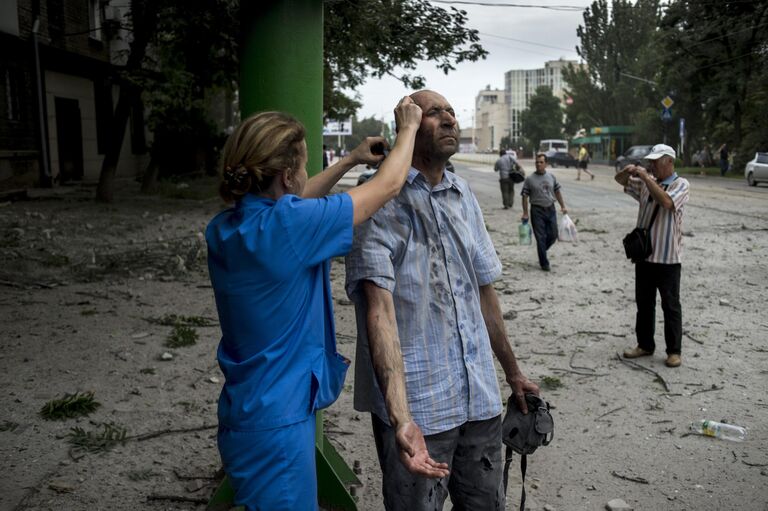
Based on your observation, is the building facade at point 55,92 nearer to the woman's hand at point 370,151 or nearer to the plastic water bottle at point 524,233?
the plastic water bottle at point 524,233

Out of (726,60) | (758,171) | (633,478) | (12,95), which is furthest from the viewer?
(726,60)

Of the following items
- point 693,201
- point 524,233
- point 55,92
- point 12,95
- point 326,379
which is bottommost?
point 693,201

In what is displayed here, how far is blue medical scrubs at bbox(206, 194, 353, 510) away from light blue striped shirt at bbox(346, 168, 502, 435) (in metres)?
0.33

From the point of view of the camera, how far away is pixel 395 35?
12930mm

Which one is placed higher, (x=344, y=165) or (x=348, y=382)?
(x=344, y=165)

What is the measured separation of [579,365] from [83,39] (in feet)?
78.1

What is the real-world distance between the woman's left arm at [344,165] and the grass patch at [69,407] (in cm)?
316

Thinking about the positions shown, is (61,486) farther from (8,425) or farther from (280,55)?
(280,55)

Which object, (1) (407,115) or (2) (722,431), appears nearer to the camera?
(1) (407,115)

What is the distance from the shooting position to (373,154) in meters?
2.69

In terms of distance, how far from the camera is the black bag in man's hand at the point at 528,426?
298 centimetres

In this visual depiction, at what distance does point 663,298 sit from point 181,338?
13.8 feet

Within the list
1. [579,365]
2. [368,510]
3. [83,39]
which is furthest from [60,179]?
[368,510]

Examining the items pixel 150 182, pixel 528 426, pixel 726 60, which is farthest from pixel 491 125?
pixel 528 426
